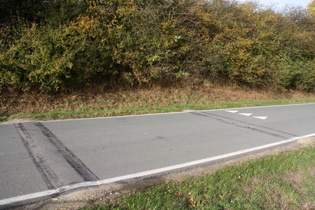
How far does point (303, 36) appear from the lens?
82.7 ft

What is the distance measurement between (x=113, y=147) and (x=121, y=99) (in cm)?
628

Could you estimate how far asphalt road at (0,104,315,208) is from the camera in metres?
4.04

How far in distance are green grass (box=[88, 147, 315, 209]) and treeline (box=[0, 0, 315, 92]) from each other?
7.61 m

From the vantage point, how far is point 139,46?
1277cm

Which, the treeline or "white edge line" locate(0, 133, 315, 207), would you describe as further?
the treeline

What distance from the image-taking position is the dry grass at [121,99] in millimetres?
9453

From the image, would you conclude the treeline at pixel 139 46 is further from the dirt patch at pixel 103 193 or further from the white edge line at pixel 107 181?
the dirt patch at pixel 103 193

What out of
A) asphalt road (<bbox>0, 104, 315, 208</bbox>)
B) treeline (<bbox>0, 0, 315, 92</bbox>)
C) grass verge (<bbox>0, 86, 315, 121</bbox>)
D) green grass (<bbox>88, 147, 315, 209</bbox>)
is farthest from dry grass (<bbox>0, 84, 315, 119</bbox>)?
green grass (<bbox>88, 147, 315, 209</bbox>)

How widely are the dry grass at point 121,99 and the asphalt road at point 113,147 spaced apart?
2.21 meters

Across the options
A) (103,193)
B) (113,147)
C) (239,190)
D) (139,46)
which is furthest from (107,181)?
(139,46)

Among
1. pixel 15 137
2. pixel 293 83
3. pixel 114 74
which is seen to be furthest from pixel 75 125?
pixel 293 83

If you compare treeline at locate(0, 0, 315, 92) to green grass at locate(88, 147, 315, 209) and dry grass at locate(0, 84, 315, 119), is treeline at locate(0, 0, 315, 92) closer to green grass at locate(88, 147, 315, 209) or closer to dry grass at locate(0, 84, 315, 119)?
dry grass at locate(0, 84, 315, 119)

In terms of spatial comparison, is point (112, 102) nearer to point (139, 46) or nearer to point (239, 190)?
point (139, 46)

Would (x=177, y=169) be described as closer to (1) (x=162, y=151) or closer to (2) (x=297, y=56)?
(1) (x=162, y=151)
